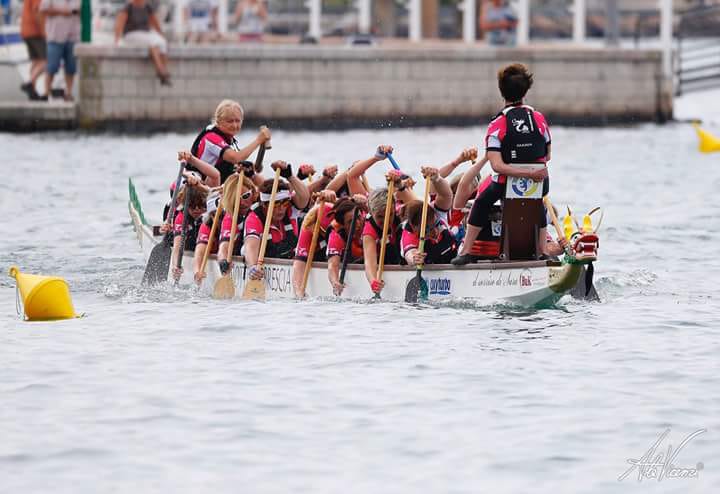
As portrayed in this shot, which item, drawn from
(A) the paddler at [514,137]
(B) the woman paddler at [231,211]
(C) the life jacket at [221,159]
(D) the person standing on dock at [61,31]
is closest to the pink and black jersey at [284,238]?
(B) the woman paddler at [231,211]

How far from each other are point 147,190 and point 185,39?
12.8 metres

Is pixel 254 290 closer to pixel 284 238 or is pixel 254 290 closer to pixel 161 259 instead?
pixel 284 238

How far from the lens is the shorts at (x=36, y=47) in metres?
36.4

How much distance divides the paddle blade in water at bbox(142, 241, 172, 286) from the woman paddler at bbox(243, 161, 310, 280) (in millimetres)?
1372

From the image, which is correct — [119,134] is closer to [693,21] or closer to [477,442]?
[693,21]

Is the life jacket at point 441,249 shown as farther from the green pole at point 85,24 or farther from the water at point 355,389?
the green pole at point 85,24

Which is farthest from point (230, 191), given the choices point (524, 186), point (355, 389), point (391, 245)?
point (355, 389)

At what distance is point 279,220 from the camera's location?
1677 centimetres

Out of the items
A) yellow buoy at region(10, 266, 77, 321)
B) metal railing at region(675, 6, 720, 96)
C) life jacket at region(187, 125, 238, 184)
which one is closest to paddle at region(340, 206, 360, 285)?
life jacket at region(187, 125, 238, 184)

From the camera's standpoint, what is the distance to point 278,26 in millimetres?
48094

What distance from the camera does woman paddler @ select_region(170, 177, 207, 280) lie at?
1730 centimetres

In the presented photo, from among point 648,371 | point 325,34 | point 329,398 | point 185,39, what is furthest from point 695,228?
point 325,34

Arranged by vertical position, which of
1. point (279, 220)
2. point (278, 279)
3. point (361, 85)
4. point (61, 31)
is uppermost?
point (61, 31)

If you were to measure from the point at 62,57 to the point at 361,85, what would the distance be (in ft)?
23.4
